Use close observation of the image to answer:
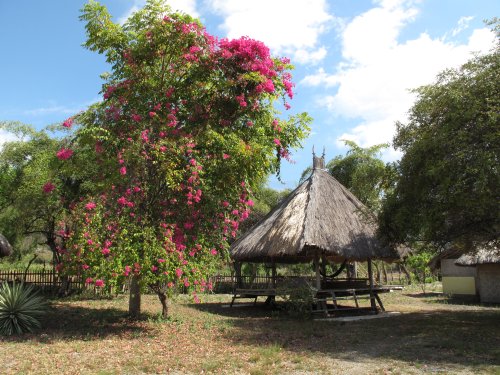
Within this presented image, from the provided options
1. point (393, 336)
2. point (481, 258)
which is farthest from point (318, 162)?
point (393, 336)

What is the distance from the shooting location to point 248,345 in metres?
9.98

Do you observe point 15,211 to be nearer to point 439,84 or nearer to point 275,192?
point 439,84

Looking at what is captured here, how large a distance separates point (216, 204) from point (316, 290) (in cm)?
529

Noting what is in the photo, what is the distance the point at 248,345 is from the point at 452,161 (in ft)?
21.9

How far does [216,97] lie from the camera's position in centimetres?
1302

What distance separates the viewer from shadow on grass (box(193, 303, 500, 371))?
8992 mm

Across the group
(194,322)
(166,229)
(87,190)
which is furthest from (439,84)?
(87,190)

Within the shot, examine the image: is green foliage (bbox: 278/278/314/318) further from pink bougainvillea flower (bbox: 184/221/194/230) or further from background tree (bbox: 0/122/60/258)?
background tree (bbox: 0/122/60/258)

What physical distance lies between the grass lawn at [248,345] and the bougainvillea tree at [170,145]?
133 centimetres

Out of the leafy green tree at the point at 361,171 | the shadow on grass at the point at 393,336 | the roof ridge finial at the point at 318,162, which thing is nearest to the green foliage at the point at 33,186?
the shadow on grass at the point at 393,336

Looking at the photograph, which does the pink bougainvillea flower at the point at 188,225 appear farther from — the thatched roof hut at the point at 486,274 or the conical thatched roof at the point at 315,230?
the thatched roof hut at the point at 486,274

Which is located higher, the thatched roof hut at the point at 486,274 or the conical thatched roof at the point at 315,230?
the conical thatched roof at the point at 315,230

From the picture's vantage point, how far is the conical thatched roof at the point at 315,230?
49.4 feet

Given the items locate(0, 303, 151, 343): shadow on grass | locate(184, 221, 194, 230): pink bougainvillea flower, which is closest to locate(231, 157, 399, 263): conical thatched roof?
locate(184, 221, 194, 230): pink bougainvillea flower
